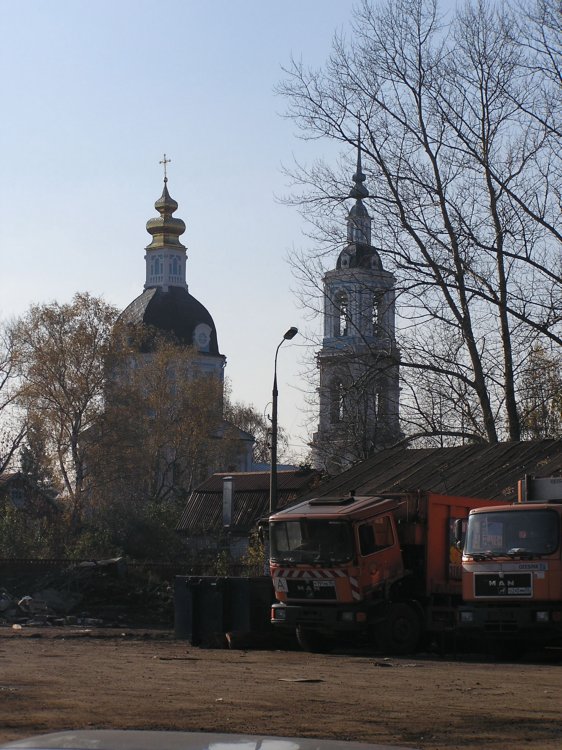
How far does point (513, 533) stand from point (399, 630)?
9.43ft

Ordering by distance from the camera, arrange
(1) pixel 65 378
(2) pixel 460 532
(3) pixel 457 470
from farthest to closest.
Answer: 1. (1) pixel 65 378
2. (3) pixel 457 470
3. (2) pixel 460 532

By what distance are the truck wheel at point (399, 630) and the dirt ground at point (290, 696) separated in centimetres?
41

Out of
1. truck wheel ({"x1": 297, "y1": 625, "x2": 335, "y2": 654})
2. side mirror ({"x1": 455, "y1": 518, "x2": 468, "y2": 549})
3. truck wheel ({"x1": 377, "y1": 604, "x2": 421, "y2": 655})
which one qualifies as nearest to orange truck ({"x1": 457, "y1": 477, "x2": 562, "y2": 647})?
side mirror ({"x1": 455, "y1": 518, "x2": 468, "y2": 549})

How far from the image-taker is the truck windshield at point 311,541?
2177 centimetres

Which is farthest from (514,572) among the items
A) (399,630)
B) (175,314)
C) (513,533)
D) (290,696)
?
(175,314)

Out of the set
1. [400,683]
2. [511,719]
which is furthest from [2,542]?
[511,719]

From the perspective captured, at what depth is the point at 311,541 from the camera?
22172mm

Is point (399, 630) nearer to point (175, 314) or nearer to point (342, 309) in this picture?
point (342, 309)

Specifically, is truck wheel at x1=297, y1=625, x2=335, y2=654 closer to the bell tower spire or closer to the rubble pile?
the rubble pile

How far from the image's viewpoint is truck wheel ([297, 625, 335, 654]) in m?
22.7

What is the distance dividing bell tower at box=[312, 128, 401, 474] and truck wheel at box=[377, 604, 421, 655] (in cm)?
1250

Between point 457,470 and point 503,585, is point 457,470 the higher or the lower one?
the higher one

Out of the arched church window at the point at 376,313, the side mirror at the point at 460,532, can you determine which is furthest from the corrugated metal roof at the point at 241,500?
the side mirror at the point at 460,532

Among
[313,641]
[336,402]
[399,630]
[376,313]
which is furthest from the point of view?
[336,402]
